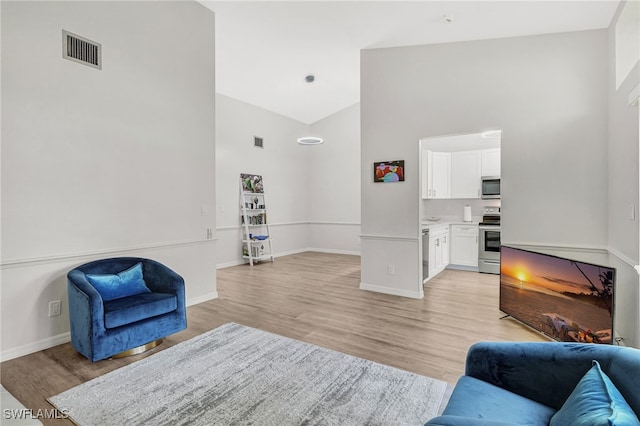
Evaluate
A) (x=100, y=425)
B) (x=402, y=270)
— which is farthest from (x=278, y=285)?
(x=100, y=425)

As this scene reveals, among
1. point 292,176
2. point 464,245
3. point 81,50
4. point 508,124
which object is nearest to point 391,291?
point 464,245

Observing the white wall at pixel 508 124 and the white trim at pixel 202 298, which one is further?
the white trim at pixel 202 298

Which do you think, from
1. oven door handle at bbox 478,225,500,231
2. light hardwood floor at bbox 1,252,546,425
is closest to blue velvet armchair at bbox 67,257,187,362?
light hardwood floor at bbox 1,252,546,425

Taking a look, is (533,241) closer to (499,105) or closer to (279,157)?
(499,105)

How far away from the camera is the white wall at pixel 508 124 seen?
332 centimetres

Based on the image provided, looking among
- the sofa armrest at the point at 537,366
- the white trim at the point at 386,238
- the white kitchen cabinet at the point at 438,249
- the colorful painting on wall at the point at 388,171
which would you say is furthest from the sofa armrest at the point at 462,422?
the white kitchen cabinet at the point at 438,249

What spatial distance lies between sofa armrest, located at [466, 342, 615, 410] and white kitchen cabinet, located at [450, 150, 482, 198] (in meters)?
5.47

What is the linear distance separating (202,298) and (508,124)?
440 cm

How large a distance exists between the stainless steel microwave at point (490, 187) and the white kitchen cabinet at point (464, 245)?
67cm

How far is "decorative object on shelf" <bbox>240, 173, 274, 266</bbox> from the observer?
22.1ft

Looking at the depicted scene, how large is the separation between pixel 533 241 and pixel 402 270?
1.59 m

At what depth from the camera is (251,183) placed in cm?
696

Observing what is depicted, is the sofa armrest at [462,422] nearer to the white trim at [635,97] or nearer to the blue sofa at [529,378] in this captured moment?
the blue sofa at [529,378]

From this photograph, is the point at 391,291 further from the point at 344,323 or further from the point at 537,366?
the point at 537,366
